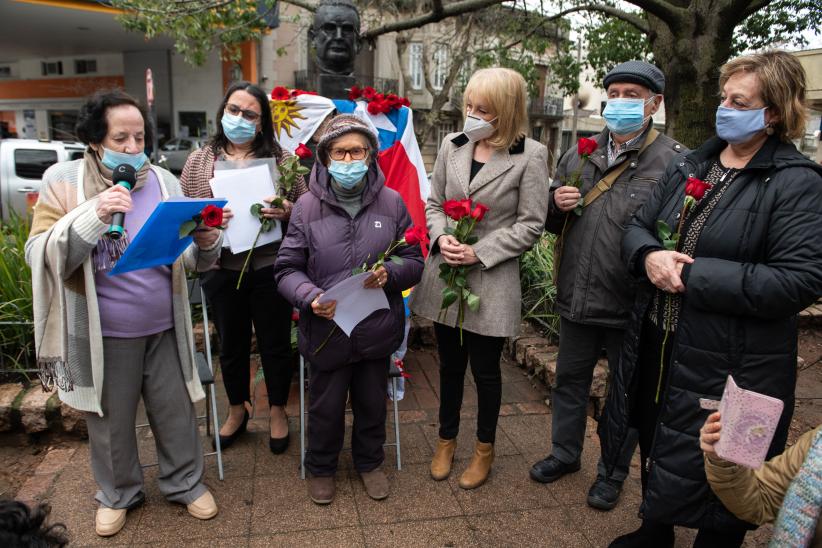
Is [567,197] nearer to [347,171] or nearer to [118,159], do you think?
[347,171]

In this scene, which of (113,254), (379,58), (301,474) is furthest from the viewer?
(379,58)

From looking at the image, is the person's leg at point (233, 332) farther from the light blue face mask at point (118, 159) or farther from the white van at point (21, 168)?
the white van at point (21, 168)

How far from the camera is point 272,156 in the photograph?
10.2ft

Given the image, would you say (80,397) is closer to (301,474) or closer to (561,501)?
(301,474)

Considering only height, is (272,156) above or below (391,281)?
above

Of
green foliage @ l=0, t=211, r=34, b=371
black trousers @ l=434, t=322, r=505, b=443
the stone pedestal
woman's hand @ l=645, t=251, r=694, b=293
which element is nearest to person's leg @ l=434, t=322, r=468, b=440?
black trousers @ l=434, t=322, r=505, b=443

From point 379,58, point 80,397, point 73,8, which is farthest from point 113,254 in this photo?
point 379,58

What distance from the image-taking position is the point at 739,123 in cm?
204

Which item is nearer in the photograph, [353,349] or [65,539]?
[65,539]

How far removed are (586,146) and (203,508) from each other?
8.25 ft

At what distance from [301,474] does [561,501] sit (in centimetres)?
136

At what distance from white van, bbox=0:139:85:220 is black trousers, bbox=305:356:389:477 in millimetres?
8402

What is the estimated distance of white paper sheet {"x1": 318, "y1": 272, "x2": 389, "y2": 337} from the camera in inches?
96.5

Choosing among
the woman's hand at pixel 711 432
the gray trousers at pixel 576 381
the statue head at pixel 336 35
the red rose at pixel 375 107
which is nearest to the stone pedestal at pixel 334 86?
the statue head at pixel 336 35
